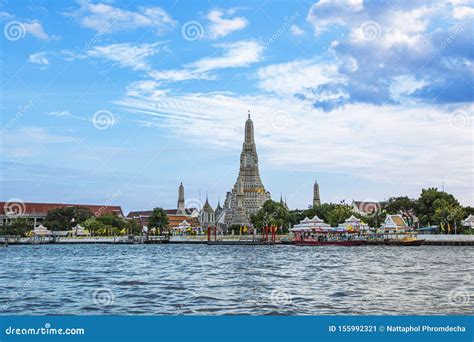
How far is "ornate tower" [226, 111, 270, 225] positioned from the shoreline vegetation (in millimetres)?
6853

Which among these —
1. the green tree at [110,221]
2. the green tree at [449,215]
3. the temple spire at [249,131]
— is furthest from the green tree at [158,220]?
the temple spire at [249,131]

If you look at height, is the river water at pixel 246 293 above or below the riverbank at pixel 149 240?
below

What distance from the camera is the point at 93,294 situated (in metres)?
24.9

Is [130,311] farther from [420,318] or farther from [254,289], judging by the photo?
[420,318]

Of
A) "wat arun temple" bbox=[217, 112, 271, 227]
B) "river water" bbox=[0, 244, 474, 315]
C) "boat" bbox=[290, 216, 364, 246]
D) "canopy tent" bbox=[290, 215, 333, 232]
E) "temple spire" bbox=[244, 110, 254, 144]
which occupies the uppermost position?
"temple spire" bbox=[244, 110, 254, 144]

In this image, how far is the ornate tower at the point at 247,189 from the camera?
16455 cm

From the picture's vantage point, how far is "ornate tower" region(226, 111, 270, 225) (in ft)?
540

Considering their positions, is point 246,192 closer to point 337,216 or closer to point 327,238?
point 337,216

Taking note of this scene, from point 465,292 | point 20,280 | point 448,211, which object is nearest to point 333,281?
point 465,292

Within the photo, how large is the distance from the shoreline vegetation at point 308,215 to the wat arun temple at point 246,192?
722 cm

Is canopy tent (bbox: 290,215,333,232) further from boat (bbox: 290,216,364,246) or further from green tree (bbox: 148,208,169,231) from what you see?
green tree (bbox: 148,208,169,231)

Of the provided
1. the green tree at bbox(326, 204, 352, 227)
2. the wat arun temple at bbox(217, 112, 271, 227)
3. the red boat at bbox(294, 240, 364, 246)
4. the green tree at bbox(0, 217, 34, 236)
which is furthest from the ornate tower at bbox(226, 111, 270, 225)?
the red boat at bbox(294, 240, 364, 246)

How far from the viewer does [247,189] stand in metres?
178

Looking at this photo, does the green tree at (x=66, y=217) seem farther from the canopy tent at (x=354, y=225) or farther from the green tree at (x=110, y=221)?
the canopy tent at (x=354, y=225)
